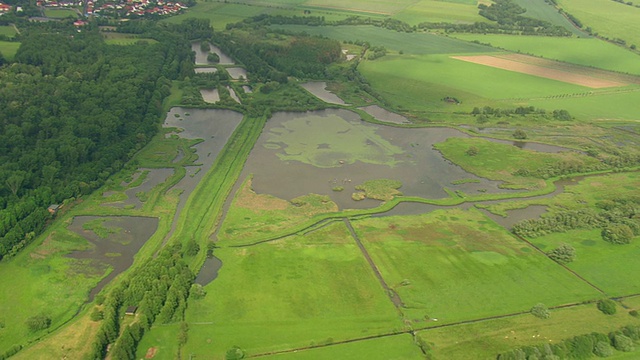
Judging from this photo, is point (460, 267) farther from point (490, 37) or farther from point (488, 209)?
point (490, 37)

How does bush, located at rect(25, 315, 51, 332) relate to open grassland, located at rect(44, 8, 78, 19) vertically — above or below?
below

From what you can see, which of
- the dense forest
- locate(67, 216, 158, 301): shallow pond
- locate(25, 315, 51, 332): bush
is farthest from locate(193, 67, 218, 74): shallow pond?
locate(25, 315, 51, 332): bush

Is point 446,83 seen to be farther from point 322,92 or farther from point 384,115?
point 322,92

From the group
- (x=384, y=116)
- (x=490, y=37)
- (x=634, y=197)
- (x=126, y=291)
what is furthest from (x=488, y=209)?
(x=490, y=37)

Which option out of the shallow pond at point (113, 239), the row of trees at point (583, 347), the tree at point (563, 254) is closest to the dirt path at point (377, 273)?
the row of trees at point (583, 347)

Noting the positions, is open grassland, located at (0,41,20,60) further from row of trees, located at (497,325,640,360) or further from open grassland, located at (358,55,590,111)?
row of trees, located at (497,325,640,360)

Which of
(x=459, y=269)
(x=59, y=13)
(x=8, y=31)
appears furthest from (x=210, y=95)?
(x=59, y=13)

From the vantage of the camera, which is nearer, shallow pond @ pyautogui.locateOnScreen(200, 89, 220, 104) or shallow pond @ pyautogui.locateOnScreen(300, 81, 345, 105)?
shallow pond @ pyautogui.locateOnScreen(200, 89, 220, 104)

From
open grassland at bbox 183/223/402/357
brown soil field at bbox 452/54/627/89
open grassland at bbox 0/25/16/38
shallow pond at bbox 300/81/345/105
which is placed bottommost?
open grassland at bbox 183/223/402/357
